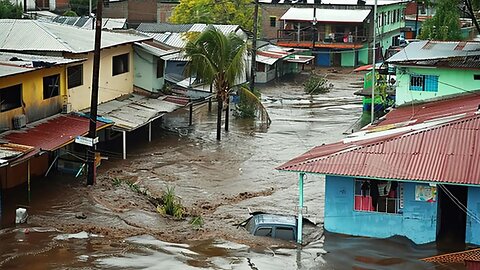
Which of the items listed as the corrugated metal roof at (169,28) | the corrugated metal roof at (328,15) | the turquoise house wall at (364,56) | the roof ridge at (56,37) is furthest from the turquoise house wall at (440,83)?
the turquoise house wall at (364,56)

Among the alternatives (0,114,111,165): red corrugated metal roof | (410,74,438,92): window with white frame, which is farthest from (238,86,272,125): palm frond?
(0,114,111,165): red corrugated metal roof

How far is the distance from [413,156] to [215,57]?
18.4 metres

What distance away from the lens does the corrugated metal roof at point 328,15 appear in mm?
71750

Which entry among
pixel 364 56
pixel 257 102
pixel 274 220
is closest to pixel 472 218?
pixel 274 220

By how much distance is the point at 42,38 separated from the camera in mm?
35156

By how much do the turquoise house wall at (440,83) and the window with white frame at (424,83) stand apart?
139mm

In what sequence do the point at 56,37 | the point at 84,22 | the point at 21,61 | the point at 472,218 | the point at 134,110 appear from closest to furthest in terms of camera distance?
the point at 472,218 < the point at 21,61 < the point at 56,37 < the point at 134,110 < the point at 84,22

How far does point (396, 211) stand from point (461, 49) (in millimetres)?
17692

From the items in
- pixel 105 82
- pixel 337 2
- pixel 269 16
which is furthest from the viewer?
pixel 269 16

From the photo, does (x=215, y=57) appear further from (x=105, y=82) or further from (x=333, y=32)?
(x=333, y=32)

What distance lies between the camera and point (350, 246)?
23609 mm

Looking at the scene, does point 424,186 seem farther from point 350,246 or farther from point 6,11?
point 6,11

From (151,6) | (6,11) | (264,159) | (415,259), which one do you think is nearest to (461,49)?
(264,159)

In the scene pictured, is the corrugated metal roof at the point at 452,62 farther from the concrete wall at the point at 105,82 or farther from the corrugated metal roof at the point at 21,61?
the corrugated metal roof at the point at 21,61
